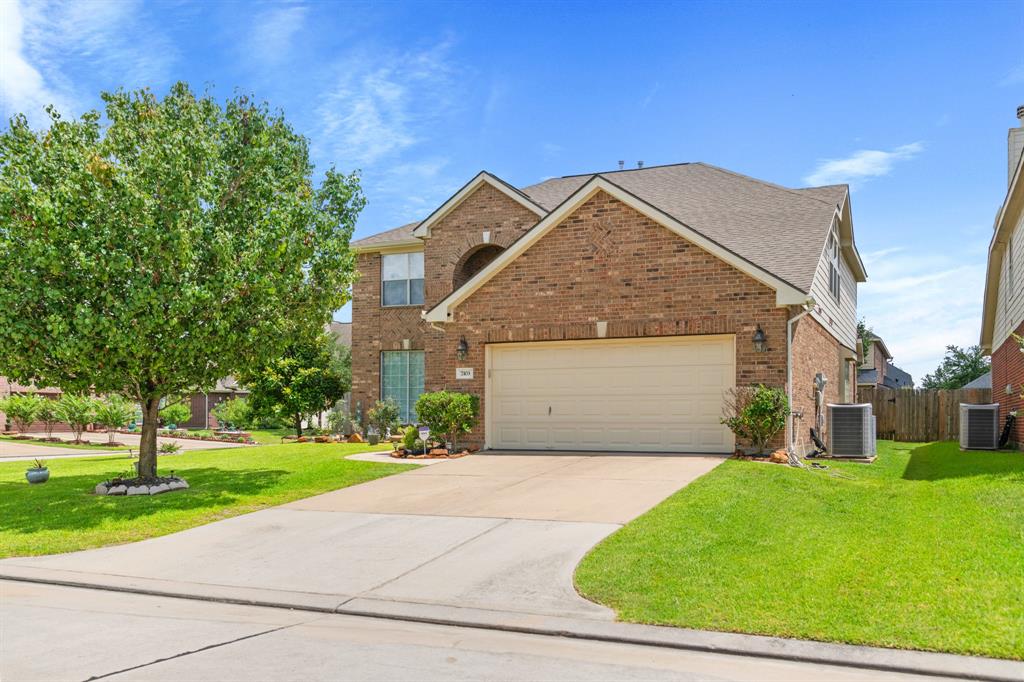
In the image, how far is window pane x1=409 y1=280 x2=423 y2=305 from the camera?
23.2 m

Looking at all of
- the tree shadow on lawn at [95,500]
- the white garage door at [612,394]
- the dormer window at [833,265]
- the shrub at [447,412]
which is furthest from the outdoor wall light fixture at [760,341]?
the tree shadow on lawn at [95,500]

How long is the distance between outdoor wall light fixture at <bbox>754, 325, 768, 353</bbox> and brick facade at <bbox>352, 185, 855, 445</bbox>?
0.09m

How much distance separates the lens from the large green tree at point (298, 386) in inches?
965

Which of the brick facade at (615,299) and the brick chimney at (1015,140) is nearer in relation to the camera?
the brick facade at (615,299)

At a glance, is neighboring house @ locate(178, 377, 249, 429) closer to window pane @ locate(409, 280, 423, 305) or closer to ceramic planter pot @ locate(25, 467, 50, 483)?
window pane @ locate(409, 280, 423, 305)

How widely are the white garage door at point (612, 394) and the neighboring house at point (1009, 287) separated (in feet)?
22.5

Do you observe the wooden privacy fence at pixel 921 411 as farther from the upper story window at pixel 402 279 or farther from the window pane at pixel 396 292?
the window pane at pixel 396 292

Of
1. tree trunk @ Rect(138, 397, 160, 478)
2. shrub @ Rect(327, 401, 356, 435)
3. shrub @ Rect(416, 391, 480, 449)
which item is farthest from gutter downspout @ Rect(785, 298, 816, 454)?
shrub @ Rect(327, 401, 356, 435)

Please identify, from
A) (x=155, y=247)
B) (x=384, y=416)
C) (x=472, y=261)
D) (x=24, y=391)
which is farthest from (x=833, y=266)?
(x=24, y=391)

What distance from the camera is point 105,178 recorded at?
11367 millimetres

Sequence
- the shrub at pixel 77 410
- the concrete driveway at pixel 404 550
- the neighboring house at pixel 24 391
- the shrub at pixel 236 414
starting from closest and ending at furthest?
the concrete driveway at pixel 404 550 → the shrub at pixel 77 410 → the shrub at pixel 236 414 → the neighboring house at pixel 24 391

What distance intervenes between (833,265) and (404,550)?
15.2 m

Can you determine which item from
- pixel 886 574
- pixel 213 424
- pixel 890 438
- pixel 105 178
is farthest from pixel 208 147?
pixel 213 424

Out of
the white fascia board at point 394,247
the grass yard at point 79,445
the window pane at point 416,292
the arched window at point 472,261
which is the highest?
the white fascia board at point 394,247
